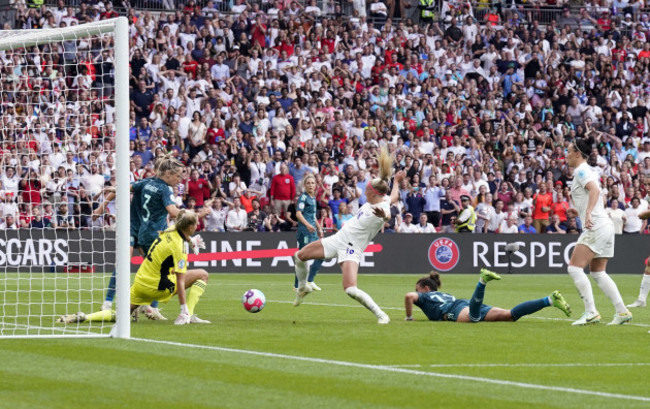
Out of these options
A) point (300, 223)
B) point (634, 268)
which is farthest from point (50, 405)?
point (634, 268)

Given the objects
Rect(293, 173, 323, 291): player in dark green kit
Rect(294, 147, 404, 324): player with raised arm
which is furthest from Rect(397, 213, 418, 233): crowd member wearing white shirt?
Rect(294, 147, 404, 324): player with raised arm

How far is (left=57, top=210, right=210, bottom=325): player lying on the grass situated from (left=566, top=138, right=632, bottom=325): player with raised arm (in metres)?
4.68

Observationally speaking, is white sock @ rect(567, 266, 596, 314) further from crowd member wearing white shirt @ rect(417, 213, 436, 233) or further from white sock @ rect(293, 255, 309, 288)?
crowd member wearing white shirt @ rect(417, 213, 436, 233)

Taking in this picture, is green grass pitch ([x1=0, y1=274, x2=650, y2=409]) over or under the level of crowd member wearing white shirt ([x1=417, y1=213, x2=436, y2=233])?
over

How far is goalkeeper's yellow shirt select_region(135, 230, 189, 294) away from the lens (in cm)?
1373

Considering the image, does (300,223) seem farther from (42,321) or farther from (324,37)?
(324,37)

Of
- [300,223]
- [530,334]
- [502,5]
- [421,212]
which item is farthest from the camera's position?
[502,5]

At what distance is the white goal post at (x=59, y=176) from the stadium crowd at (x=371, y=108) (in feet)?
1.40

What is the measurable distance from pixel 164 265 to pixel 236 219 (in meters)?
17.1

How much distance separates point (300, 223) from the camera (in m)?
22.1

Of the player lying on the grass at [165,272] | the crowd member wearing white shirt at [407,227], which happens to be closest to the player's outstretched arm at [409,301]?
the player lying on the grass at [165,272]

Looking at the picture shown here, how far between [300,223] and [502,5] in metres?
25.0

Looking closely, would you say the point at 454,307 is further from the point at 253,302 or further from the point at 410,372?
the point at 410,372

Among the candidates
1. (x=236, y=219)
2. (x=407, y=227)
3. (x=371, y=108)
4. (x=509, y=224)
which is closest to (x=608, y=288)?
(x=236, y=219)
